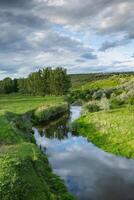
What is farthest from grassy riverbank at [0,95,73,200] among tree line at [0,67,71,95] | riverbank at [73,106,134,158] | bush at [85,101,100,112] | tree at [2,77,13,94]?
tree at [2,77,13,94]

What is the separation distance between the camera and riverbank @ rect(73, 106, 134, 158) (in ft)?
167

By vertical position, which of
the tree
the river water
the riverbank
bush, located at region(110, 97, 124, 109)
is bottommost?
the river water

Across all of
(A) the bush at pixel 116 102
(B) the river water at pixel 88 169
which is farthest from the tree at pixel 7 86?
(B) the river water at pixel 88 169

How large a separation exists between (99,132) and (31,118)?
25515 millimetres

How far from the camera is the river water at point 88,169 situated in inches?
1348

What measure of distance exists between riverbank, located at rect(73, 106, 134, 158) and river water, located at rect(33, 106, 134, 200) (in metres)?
1.45

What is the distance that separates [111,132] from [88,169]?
18.0m

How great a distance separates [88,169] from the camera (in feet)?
139

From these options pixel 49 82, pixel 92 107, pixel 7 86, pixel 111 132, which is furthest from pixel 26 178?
pixel 7 86

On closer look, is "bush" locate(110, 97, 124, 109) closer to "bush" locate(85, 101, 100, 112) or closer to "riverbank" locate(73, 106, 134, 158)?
"bush" locate(85, 101, 100, 112)

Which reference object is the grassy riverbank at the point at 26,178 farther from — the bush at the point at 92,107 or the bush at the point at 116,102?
the bush at the point at 116,102

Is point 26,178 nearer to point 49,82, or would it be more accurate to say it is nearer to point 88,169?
point 88,169

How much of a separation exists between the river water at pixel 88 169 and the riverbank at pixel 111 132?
1.45 metres

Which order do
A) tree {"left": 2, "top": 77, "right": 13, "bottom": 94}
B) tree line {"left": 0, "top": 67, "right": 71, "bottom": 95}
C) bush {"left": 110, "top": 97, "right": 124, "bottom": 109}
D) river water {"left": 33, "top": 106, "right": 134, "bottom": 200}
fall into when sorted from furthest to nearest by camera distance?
tree {"left": 2, "top": 77, "right": 13, "bottom": 94} < tree line {"left": 0, "top": 67, "right": 71, "bottom": 95} < bush {"left": 110, "top": 97, "right": 124, "bottom": 109} < river water {"left": 33, "top": 106, "right": 134, "bottom": 200}
